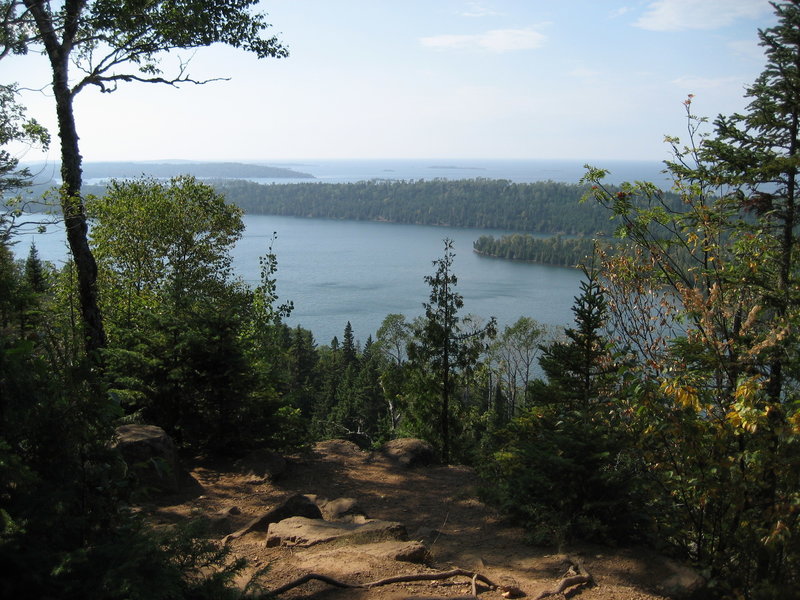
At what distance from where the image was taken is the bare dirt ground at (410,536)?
400 cm

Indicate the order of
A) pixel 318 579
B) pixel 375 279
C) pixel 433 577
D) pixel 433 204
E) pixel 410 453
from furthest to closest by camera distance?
pixel 433 204 → pixel 375 279 → pixel 410 453 → pixel 433 577 → pixel 318 579

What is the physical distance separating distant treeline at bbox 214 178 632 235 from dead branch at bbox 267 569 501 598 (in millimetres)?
108426

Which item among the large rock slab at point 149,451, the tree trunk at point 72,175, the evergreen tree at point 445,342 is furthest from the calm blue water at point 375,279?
the large rock slab at point 149,451

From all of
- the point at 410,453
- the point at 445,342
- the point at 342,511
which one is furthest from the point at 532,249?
the point at 342,511

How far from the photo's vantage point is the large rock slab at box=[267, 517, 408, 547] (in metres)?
4.70

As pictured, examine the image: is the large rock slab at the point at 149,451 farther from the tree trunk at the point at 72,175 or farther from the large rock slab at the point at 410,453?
the large rock slab at the point at 410,453

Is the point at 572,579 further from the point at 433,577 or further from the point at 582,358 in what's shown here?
the point at 582,358

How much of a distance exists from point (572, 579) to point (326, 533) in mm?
1804

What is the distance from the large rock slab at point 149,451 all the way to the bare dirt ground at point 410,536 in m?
0.19

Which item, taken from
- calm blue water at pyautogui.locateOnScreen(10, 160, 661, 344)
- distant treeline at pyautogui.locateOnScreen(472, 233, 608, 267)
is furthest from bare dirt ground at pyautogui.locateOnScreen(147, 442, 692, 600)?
distant treeline at pyautogui.locateOnScreen(472, 233, 608, 267)

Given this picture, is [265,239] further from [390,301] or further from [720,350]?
[720,350]

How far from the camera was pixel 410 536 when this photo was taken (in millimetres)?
5578

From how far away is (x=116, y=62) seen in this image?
7.62 m

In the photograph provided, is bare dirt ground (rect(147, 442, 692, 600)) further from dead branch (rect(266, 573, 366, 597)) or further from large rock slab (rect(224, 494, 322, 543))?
large rock slab (rect(224, 494, 322, 543))
